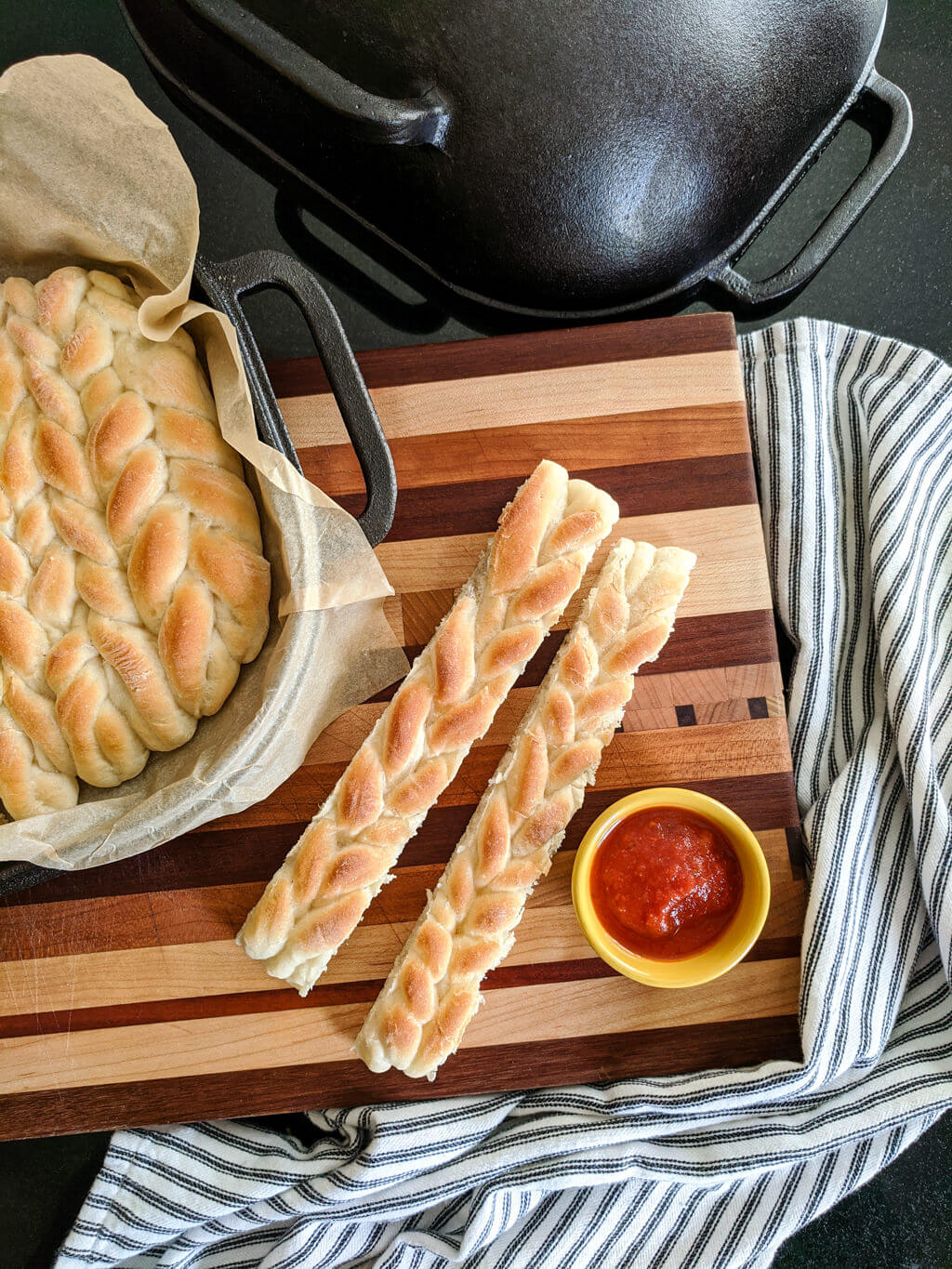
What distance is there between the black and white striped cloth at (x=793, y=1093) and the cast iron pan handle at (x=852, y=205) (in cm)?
21

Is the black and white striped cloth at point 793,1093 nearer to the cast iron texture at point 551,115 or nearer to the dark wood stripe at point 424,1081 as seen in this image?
the dark wood stripe at point 424,1081

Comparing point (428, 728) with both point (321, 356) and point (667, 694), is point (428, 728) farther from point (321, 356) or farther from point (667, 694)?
point (321, 356)

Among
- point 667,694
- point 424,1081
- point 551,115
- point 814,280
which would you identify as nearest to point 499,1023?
point 424,1081

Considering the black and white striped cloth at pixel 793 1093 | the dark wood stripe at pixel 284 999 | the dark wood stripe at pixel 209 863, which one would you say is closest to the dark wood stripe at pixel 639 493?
the black and white striped cloth at pixel 793 1093

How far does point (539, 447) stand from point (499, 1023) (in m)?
0.83

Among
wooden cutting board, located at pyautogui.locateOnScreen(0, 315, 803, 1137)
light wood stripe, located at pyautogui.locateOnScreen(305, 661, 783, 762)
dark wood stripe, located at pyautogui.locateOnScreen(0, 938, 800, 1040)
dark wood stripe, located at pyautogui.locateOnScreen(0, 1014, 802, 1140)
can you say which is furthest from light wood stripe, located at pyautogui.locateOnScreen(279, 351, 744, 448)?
dark wood stripe, located at pyautogui.locateOnScreen(0, 1014, 802, 1140)

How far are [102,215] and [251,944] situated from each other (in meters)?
0.98

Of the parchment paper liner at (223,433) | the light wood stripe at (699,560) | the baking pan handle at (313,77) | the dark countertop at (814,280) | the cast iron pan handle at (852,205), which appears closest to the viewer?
the baking pan handle at (313,77)

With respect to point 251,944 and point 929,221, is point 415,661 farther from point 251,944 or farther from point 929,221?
point 929,221

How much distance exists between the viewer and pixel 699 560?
1.44 metres

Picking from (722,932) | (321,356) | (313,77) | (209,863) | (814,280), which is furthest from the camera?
(814,280)

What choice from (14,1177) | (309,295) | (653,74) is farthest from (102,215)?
(14,1177)

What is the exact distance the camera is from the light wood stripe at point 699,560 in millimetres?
1441

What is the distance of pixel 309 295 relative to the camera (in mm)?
1200
